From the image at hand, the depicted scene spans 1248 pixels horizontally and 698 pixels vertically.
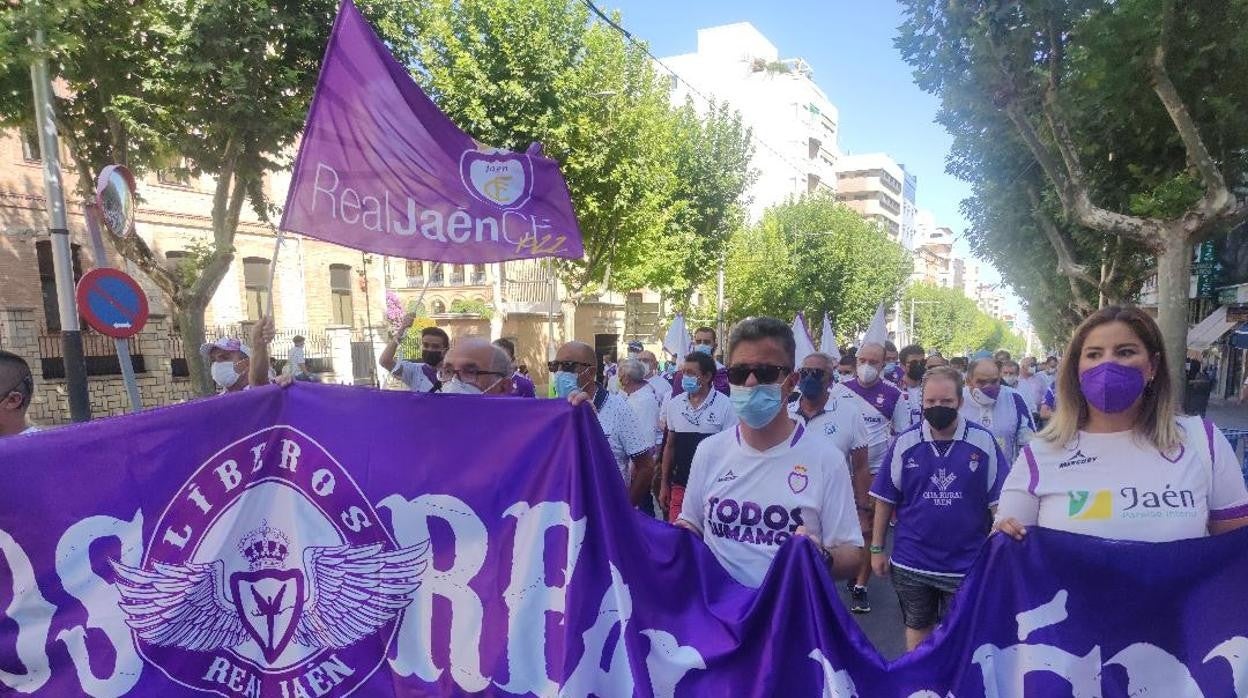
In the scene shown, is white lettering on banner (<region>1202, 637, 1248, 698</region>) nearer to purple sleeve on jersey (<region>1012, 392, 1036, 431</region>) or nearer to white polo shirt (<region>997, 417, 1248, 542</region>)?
white polo shirt (<region>997, 417, 1248, 542</region>)

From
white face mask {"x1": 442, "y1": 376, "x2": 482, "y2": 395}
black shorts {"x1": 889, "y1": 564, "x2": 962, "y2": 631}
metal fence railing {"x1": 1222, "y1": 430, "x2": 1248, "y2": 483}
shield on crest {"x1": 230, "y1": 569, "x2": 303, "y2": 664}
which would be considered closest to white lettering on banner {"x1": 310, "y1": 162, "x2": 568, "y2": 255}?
white face mask {"x1": 442, "y1": 376, "x2": 482, "y2": 395}

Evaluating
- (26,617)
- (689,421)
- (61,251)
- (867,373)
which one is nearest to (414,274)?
(61,251)

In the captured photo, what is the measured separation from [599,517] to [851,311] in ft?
125

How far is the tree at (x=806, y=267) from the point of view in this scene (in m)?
34.2

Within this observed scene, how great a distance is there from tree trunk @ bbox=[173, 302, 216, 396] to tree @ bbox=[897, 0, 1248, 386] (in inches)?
465

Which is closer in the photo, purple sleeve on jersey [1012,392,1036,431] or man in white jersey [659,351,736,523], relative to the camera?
man in white jersey [659,351,736,523]

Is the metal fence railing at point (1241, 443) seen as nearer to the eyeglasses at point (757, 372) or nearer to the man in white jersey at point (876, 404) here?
the man in white jersey at point (876, 404)

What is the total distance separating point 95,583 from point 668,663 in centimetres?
222

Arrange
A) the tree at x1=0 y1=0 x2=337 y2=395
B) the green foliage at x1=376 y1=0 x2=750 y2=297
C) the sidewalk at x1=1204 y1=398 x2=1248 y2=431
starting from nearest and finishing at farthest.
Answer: the tree at x1=0 y1=0 x2=337 y2=395 → the green foliage at x1=376 y1=0 x2=750 y2=297 → the sidewalk at x1=1204 y1=398 x2=1248 y2=431

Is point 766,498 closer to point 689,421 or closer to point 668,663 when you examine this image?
point 668,663

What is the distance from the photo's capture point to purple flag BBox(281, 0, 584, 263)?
10.9 ft

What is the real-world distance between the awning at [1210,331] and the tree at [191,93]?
835 inches

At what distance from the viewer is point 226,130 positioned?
10594 mm

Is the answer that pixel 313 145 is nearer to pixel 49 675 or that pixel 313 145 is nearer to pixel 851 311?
pixel 49 675
